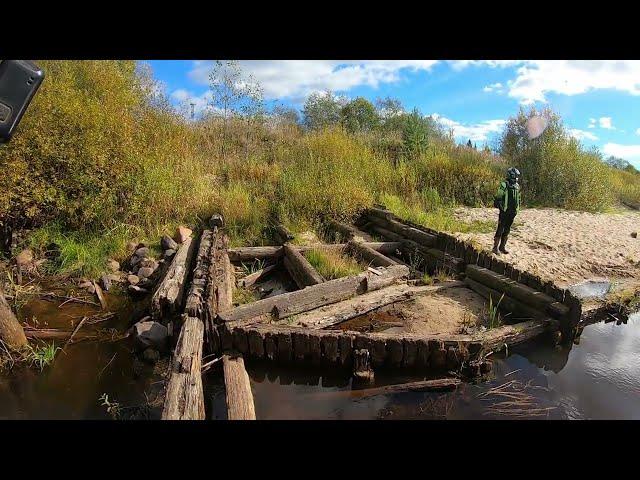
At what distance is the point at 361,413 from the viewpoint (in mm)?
3773

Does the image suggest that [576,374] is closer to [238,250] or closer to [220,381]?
[220,381]

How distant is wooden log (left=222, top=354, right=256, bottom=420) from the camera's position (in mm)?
3119

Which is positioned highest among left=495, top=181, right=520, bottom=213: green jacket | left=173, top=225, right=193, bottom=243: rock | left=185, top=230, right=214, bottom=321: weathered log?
left=495, top=181, right=520, bottom=213: green jacket

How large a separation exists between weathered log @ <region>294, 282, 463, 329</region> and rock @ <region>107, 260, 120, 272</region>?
13.3 ft

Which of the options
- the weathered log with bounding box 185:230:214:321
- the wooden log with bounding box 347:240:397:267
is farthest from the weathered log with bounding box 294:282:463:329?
the weathered log with bounding box 185:230:214:321

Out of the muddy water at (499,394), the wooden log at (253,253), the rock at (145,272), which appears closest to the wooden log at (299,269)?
the wooden log at (253,253)

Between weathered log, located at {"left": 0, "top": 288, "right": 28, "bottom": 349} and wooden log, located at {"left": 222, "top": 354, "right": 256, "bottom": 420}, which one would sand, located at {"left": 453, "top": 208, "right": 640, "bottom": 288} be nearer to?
wooden log, located at {"left": 222, "top": 354, "right": 256, "bottom": 420}

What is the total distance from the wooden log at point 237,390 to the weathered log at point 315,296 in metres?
0.57

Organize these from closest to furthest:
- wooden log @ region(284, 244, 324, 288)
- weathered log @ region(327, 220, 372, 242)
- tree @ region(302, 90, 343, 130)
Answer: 1. wooden log @ region(284, 244, 324, 288)
2. weathered log @ region(327, 220, 372, 242)
3. tree @ region(302, 90, 343, 130)

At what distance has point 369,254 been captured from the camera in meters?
7.16

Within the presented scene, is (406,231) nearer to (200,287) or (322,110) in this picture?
(200,287)

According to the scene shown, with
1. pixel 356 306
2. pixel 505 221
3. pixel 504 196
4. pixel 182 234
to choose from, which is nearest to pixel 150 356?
pixel 356 306
